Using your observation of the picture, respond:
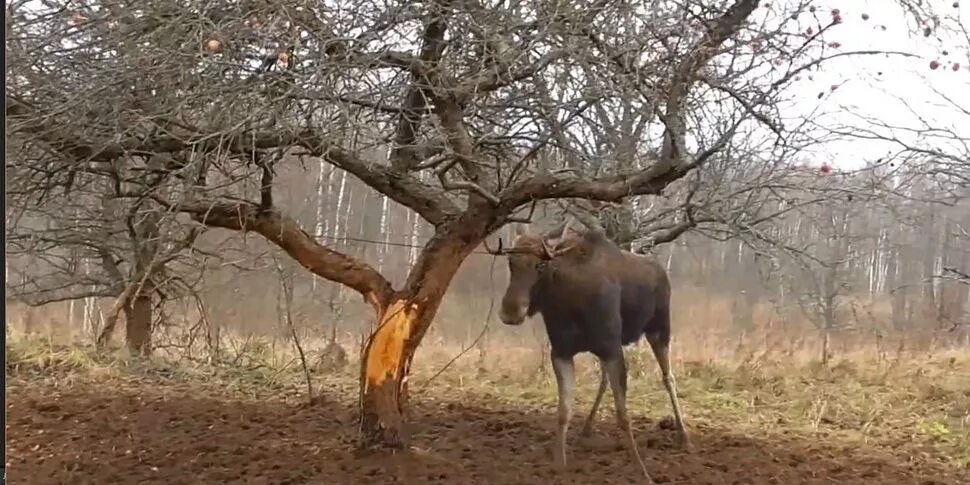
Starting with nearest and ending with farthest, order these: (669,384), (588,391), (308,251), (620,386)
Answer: (620,386) < (308,251) < (669,384) < (588,391)

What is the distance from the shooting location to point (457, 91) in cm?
396

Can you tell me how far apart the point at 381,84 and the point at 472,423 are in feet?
9.25

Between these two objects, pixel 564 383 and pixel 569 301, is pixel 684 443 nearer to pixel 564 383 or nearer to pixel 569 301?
pixel 564 383

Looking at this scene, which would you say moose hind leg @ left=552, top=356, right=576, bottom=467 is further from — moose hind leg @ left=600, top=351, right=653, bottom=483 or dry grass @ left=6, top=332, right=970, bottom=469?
dry grass @ left=6, top=332, right=970, bottom=469

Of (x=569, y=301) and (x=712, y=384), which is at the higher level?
(x=569, y=301)

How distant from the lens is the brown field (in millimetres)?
4945

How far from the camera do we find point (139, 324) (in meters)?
9.47

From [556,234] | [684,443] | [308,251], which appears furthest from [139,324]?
[684,443]

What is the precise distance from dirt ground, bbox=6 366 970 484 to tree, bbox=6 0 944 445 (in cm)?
96

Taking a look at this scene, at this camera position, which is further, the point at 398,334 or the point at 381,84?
the point at 398,334

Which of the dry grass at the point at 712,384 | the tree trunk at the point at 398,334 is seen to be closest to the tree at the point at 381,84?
the tree trunk at the point at 398,334

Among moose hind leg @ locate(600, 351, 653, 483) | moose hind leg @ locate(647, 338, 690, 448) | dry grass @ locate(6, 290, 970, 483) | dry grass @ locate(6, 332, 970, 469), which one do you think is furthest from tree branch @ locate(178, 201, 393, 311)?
dry grass @ locate(6, 332, 970, 469)

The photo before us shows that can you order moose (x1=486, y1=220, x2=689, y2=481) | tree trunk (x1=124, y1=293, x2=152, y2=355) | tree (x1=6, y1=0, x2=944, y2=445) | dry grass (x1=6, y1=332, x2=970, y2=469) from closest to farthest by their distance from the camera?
tree (x1=6, y1=0, x2=944, y2=445)
moose (x1=486, y1=220, x2=689, y2=481)
dry grass (x1=6, y1=332, x2=970, y2=469)
tree trunk (x1=124, y1=293, x2=152, y2=355)

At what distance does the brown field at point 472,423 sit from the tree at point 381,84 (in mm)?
1100
